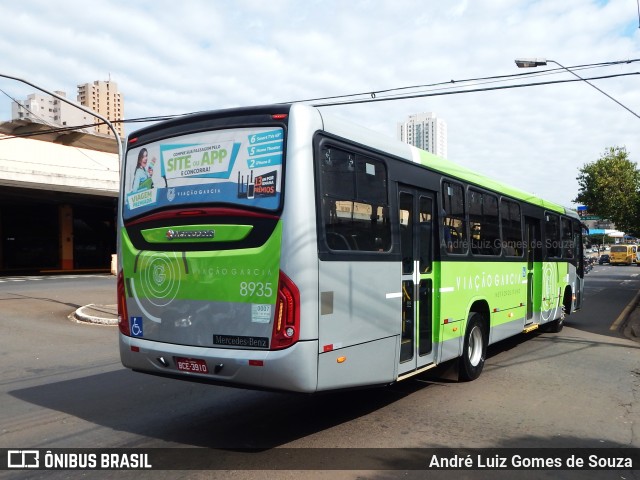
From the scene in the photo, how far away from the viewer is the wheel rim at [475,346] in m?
8.17

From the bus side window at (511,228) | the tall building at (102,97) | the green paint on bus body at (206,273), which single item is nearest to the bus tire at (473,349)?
the bus side window at (511,228)

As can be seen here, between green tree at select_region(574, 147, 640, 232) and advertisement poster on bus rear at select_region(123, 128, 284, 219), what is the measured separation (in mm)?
38307

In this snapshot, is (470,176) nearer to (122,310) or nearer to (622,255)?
(122,310)

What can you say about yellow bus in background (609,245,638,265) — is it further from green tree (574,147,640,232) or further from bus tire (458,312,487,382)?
bus tire (458,312,487,382)

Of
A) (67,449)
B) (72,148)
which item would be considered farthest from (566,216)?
(72,148)

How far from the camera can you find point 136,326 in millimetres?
5773

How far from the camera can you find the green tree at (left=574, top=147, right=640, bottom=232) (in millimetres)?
39312

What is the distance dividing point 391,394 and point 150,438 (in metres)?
3.18

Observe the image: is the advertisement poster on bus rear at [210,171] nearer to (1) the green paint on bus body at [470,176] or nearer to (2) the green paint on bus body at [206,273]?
(2) the green paint on bus body at [206,273]

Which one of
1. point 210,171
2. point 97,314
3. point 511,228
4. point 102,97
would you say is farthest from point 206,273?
point 102,97

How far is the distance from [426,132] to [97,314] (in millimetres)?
11197

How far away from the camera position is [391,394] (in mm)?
7344

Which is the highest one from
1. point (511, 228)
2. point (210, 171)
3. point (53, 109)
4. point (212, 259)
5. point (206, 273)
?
point (53, 109)

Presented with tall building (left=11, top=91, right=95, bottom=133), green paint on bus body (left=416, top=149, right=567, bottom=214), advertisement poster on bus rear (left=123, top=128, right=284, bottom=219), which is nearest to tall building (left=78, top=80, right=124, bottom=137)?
tall building (left=11, top=91, right=95, bottom=133)
